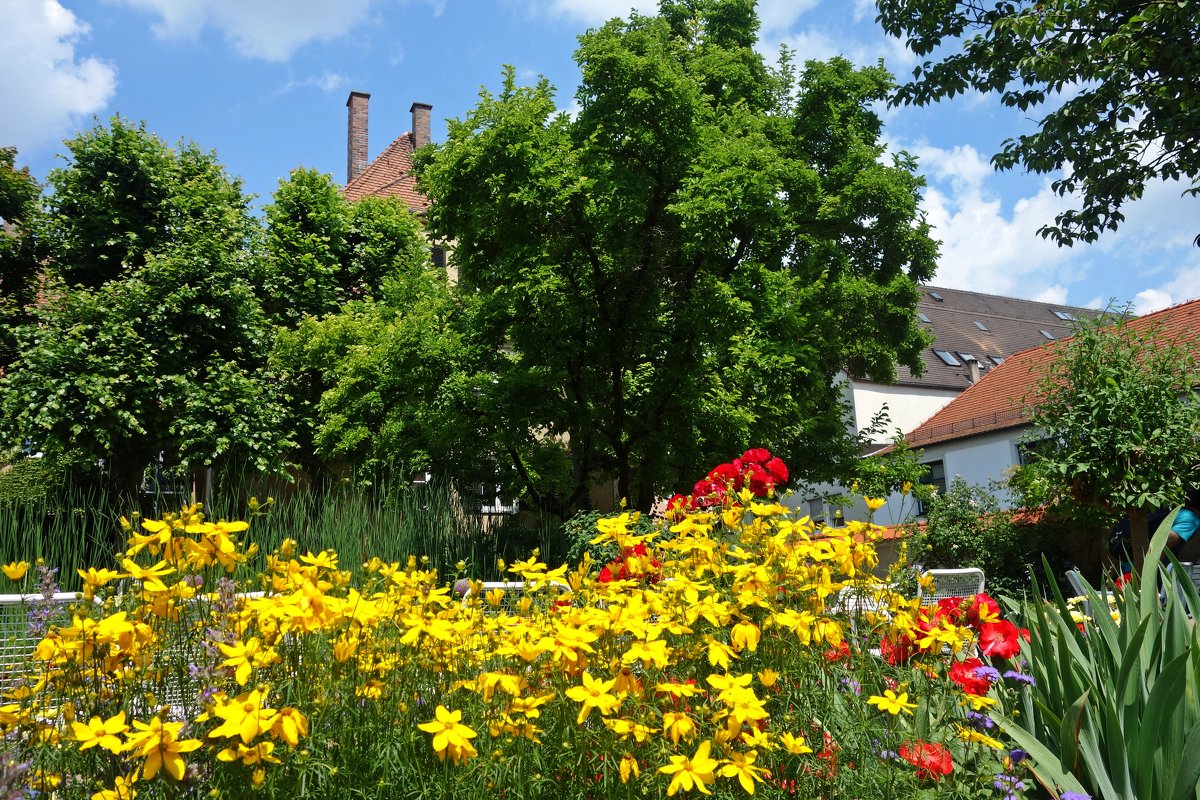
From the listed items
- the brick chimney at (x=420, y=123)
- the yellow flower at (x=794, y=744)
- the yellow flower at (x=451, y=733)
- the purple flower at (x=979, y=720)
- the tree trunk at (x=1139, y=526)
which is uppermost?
the brick chimney at (x=420, y=123)

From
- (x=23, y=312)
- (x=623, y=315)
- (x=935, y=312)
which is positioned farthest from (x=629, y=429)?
(x=935, y=312)

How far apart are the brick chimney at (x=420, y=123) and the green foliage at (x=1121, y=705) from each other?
28.4 metres

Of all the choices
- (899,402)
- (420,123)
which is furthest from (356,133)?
(899,402)

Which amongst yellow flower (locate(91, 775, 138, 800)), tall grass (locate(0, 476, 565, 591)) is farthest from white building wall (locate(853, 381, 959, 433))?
yellow flower (locate(91, 775, 138, 800))

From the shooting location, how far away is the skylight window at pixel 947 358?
3669 centimetres

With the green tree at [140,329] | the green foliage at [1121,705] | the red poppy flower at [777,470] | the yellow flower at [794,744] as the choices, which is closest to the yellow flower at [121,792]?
the yellow flower at [794,744]

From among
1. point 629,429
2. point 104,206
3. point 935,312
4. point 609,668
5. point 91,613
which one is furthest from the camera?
point 935,312

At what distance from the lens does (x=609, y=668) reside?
2344mm

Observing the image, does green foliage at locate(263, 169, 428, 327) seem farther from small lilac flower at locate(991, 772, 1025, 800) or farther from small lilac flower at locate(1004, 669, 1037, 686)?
small lilac flower at locate(991, 772, 1025, 800)

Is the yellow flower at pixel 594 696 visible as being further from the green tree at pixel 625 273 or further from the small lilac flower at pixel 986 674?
the green tree at pixel 625 273

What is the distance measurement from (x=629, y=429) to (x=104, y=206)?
37.6 ft

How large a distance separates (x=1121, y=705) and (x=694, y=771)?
141 centimetres

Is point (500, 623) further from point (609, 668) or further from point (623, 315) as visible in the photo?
point (623, 315)

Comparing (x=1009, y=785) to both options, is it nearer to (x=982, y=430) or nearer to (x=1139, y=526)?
(x=1139, y=526)
